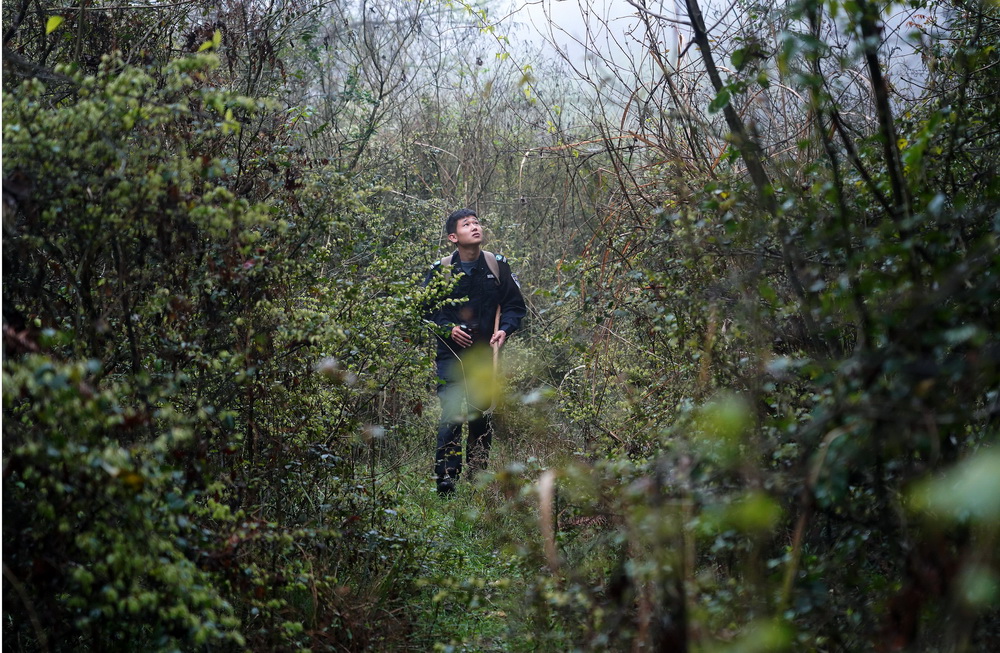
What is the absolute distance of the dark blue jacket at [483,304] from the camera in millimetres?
6715

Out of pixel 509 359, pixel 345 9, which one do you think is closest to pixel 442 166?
pixel 345 9

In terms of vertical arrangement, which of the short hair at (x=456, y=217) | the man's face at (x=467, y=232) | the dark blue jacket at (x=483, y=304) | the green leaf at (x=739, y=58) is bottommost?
the green leaf at (x=739, y=58)

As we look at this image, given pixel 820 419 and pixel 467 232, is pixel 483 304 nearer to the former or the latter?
pixel 467 232

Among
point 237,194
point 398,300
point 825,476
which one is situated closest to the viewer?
point 825,476

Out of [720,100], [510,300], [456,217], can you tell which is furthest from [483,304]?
[720,100]

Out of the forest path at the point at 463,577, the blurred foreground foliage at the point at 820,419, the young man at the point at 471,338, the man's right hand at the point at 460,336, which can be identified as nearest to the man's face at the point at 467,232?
the young man at the point at 471,338

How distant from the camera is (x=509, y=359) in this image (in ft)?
28.9

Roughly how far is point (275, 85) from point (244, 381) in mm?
2252

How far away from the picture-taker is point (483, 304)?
6762 mm

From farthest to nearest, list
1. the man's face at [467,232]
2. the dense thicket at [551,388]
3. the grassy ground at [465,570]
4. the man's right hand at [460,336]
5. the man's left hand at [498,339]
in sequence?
1. the man's face at [467,232]
2. the man's left hand at [498,339]
3. the man's right hand at [460,336]
4. the grassy ground at [465,570]
5. the dense thicket at [551,388]

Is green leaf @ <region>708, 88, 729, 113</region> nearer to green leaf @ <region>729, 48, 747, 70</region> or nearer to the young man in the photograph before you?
green leaf @ <region>729, 48, 747, 70</region>

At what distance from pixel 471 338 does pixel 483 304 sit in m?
0.29

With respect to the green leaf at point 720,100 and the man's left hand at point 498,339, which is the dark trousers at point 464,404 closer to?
the man's left hand at point 498,339

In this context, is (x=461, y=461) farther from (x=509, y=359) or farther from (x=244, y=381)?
(x=244, y=381)
